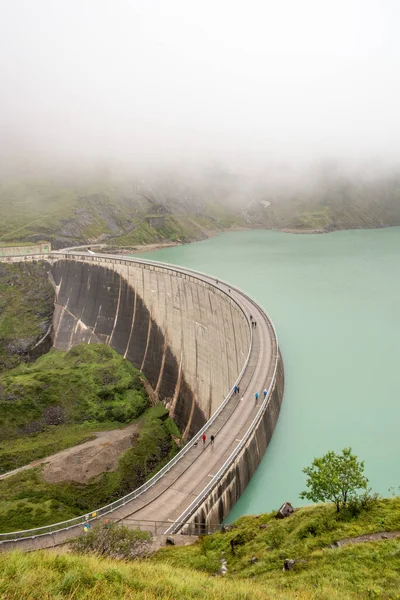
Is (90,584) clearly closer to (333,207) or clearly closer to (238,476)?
(238,476)

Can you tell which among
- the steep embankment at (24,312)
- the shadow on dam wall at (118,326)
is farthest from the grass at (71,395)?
the steep embankment at (24,312)

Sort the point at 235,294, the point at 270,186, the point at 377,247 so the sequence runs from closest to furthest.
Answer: the point at 235,294, the point at 377,247, the point at 270,186

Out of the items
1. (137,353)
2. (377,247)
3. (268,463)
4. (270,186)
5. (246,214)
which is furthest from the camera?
(270,186)

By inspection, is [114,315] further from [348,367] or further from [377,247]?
[377,247]

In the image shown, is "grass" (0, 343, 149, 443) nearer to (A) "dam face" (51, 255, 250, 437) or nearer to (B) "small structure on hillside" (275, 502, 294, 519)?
(A) "dam face" (51, 255, 250, 437)

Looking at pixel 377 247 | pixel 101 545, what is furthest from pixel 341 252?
pixel 101 545

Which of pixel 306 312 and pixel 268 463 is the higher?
pixel 306 312

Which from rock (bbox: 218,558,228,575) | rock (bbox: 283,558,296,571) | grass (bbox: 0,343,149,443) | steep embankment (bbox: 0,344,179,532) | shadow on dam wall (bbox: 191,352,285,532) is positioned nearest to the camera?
rock (bbox: 283,558,296,571)

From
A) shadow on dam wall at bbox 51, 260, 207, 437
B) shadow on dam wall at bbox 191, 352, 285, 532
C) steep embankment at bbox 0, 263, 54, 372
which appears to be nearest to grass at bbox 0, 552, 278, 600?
shadow on dam wall at bbox 191, 352, 285, 532
